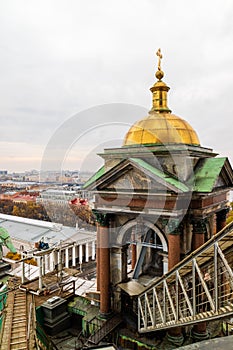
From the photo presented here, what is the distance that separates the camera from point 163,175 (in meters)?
13.1

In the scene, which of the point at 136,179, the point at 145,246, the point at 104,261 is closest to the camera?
the point at 136,179

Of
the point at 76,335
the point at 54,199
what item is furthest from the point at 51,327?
the point at 54,199

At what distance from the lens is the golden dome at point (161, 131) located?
15.3m

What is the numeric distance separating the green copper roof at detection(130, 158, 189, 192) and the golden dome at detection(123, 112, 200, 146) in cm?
217

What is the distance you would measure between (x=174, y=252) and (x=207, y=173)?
4.54 meters

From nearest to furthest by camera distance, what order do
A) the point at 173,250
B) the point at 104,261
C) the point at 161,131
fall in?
1. the point at 173,250
2. the point at 161,131
3. the point at 104,261

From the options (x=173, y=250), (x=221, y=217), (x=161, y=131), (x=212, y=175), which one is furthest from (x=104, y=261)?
(x=161, y=131)

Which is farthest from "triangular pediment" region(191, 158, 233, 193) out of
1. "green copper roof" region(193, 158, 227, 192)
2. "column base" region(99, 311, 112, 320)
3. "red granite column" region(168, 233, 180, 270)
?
"column base" region(99, 311, 112, 320)

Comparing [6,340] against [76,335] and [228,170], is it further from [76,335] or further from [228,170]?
[228,170]

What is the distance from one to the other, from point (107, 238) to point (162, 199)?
4.68 meters

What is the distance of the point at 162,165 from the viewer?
1440 centimetres

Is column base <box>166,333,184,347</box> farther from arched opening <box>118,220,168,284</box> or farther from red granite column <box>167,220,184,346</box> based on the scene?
arched opening <box>118,220,168,284</box>

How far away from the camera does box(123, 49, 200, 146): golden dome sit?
15.3 metres

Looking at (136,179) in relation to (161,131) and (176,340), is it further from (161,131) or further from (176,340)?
(176,340)
